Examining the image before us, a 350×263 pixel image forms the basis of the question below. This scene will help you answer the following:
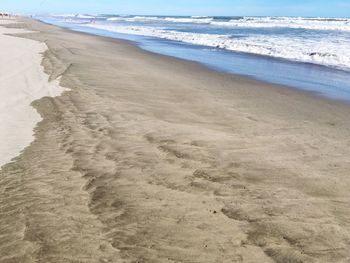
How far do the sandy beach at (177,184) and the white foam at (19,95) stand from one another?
0.75ft

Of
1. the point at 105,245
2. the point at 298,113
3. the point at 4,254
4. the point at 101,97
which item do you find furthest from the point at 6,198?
the point at 298,113

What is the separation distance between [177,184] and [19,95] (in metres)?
5.79

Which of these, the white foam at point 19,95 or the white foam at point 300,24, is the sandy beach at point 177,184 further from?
the white foam at point 300,24

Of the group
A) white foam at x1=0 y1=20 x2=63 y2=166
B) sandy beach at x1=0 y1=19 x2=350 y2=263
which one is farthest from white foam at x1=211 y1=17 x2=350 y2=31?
sandy beach at x1=0 y1=19 x2=350 y2=263

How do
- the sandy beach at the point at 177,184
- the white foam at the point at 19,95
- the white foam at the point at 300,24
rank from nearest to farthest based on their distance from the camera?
1. the sandy beach at the point at 177,184
2. the white foam at the point at 19,95
3. the white foam at the point at 300,24

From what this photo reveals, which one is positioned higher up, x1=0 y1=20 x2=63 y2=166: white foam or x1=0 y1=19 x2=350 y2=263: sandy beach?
x1=0 y1=19 x2=350 y2=263: sandy beach

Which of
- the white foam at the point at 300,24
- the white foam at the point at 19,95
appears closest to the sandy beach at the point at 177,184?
the white foam at the point at 19,95

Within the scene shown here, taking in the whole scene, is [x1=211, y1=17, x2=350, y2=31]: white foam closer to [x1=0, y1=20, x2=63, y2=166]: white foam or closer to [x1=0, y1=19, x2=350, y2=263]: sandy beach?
[x1=0, y1=20, x2=63, y2=166]: white foam

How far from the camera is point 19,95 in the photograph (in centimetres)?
922

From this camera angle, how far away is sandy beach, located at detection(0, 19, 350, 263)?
136 inches

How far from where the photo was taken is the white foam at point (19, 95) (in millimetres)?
6215

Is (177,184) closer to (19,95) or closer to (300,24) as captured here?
(19,95)

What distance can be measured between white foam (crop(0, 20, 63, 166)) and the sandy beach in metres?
0.23

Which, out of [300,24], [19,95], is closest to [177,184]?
[19,95]
